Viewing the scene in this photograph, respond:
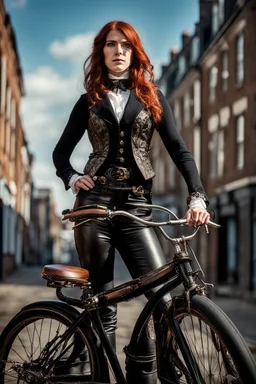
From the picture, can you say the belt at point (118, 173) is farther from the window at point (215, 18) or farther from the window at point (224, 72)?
the window at point (215, 18)

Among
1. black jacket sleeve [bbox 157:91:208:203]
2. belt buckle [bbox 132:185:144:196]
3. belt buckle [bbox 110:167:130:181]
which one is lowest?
belt buckle [bbox 132:185:144:196]

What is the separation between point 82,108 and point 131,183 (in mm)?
432

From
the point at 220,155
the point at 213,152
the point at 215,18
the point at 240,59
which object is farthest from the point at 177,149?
the point at 215,18

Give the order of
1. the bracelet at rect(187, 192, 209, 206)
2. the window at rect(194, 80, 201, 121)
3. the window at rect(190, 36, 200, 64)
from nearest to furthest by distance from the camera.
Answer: the bracelet at rect(187, 192, 209, 206) < the window at rect(194, 80, 201, 121) < the window at rect(190, 36, 200, 64)

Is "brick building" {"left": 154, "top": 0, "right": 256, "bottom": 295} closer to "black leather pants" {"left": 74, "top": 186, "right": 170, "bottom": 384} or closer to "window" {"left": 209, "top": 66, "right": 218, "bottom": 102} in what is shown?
"window" {"left": 209, "top": 66, "right": 218, "bottom": 102}

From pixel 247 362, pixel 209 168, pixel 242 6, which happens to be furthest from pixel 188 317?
pixel 209 168

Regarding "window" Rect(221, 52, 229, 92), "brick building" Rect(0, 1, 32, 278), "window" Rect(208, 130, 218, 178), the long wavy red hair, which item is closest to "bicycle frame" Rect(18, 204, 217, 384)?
the long wavy red hair

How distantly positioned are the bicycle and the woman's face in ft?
2.29

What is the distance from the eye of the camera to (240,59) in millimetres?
21625

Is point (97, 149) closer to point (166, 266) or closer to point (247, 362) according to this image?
point (166, 266)

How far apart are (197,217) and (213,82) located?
73.7 ft

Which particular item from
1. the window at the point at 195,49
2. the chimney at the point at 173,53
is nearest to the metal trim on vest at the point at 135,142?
the window at the point at 195,49

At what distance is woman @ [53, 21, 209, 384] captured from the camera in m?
3.46

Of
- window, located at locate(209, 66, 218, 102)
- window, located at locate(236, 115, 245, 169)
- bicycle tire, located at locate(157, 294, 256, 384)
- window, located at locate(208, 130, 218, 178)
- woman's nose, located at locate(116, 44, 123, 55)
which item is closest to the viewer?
bicycle tire, located at locate(157, 294, 256, 384)
